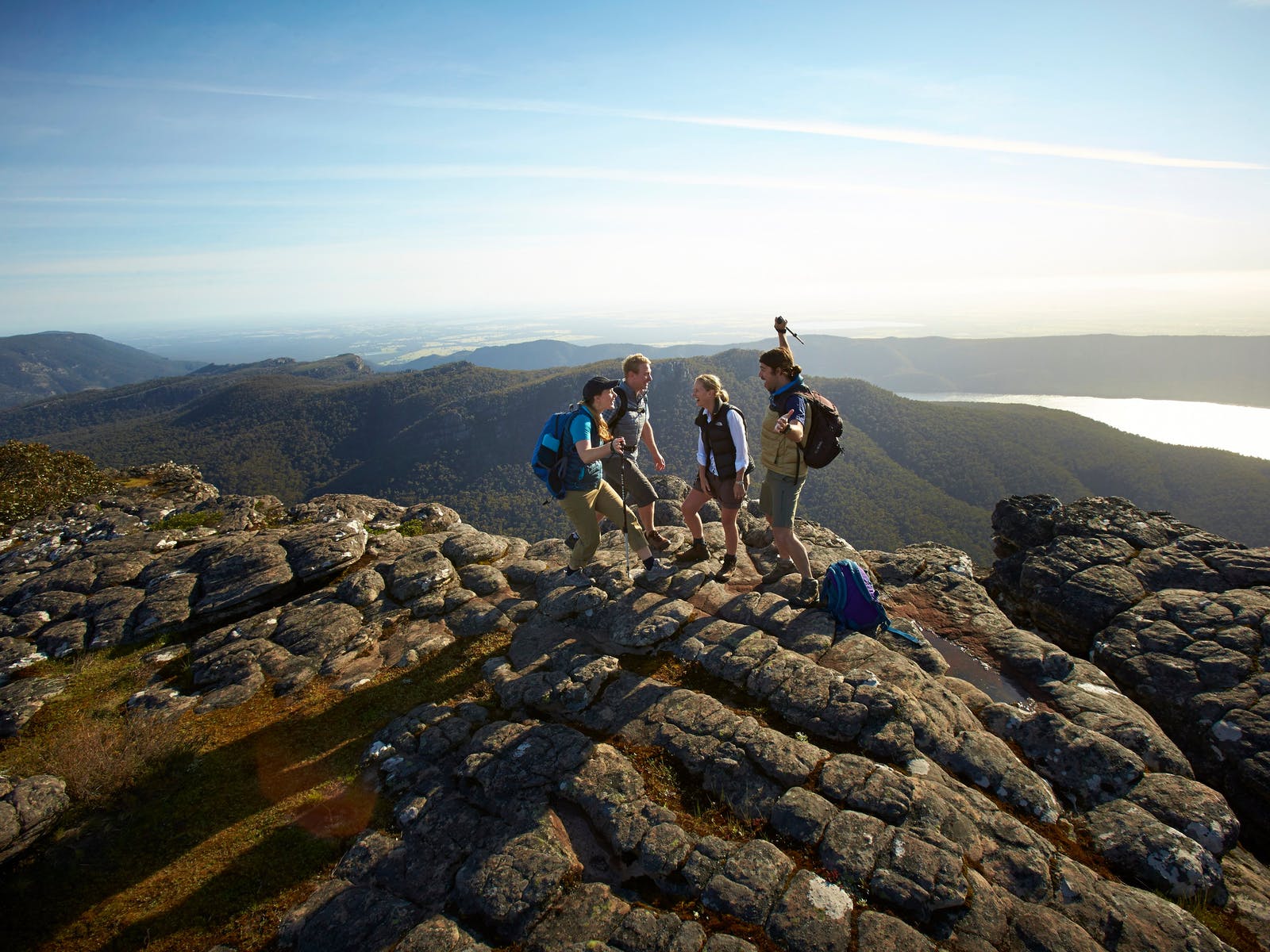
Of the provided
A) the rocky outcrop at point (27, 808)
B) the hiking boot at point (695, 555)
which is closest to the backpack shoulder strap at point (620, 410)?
the hiking boot at point (695, 555)

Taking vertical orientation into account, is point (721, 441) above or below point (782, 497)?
above

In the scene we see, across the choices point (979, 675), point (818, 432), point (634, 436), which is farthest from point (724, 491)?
point (979, 675)

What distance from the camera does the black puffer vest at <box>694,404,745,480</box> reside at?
9.22m

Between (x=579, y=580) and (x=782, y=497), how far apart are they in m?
4.39

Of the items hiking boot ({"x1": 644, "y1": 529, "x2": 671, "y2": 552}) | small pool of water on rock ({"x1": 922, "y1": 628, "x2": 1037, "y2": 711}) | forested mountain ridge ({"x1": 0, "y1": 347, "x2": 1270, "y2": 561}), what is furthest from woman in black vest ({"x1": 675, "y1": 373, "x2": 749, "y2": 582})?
forested mountain ridge ({"x1": 0, "y1": 347, "x2": 1270, "y2": 561})

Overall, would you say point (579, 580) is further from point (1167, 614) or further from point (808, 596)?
point (1167, 614)

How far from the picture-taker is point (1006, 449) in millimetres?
133500

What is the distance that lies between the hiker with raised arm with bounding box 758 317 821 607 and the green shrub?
27.4m

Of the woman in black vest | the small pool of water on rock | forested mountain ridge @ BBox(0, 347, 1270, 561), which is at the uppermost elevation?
the woman in black vest

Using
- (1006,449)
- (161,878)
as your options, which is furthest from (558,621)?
(1006,449)

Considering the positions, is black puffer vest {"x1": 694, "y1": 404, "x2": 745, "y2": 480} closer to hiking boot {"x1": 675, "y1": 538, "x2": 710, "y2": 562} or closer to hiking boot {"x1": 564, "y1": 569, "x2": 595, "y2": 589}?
hiking boot {"x1": 675, "y1": 538, "x2": 710, "y2": 562}

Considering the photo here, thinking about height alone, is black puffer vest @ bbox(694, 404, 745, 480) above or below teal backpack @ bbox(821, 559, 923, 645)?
above

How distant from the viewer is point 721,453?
9352 mm

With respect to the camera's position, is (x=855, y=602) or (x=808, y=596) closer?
(x=855, y=602)
